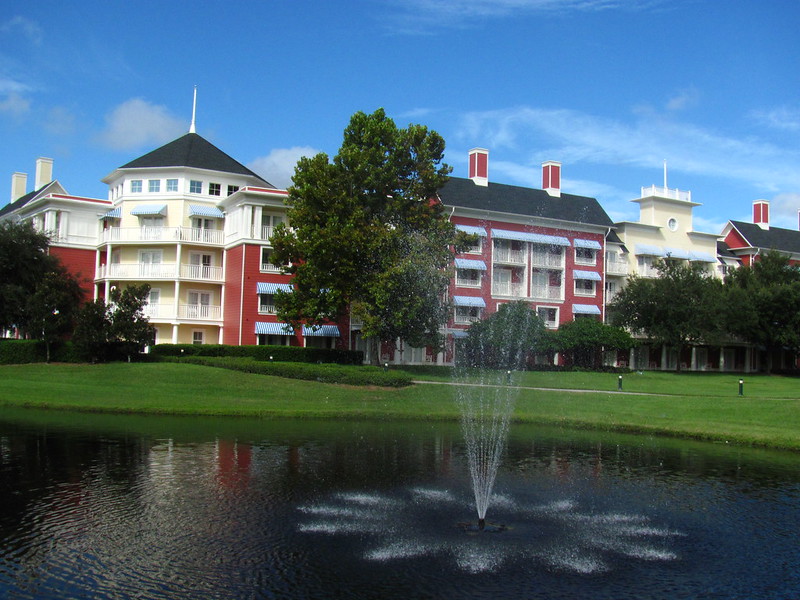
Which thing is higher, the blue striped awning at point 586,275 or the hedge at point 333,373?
the blue striped awning at point 586,275

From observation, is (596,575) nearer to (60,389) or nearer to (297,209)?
(60,389)

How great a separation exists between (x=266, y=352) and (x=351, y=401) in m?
15.9

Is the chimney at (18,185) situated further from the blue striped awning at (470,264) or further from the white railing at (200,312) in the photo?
the blue striped awning at (470,264)

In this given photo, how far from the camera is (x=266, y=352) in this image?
157 ft

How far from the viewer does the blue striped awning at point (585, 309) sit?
205ft

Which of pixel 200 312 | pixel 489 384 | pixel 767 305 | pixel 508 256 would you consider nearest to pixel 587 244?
pixel 508 256

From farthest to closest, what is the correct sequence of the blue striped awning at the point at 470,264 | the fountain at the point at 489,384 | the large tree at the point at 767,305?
the large tree at the point at 767,305 < the blue striped awning at the point at 470,264 < the fountain at the point at 489,384

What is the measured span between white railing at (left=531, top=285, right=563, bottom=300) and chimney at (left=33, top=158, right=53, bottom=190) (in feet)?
159

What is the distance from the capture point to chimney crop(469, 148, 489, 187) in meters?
64.1

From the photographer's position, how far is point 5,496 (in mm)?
14750

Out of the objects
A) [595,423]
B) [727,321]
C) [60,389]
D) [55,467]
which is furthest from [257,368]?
[727,321]

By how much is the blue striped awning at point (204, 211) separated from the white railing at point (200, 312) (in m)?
6.65

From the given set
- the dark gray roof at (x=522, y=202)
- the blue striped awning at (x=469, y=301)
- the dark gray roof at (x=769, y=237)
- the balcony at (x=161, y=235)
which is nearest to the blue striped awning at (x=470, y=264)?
the blue striped awning at (x=469, y=301)

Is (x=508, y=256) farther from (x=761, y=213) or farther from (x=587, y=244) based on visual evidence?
Answer: (x=761, y=213)
